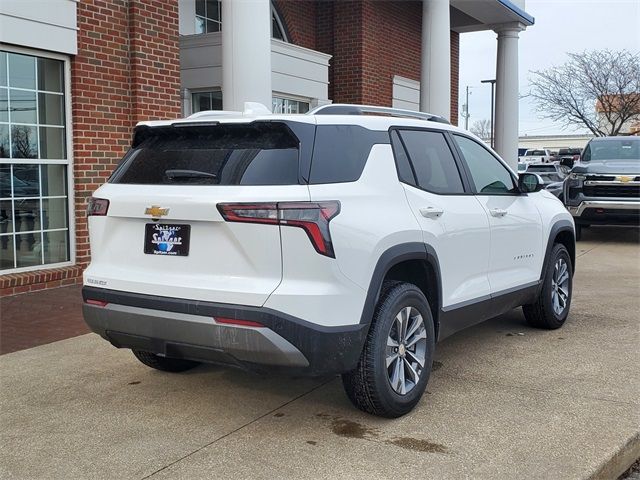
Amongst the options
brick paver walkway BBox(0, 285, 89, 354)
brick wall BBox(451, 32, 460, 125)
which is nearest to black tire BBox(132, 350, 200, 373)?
brick paver walkway BBox(0, 285, 89, 354)

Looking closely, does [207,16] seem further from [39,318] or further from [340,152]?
[340,152]

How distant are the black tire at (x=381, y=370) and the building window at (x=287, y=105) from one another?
25.5ft

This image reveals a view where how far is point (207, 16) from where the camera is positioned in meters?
11.9

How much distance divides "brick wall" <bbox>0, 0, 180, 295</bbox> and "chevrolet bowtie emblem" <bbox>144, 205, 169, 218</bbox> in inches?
171

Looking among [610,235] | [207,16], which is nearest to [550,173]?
[610,235]

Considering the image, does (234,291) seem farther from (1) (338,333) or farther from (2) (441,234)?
(2) (441,234)

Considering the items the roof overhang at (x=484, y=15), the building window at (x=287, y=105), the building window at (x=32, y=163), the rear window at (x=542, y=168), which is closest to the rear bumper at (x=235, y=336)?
the building window at (x=32, y=163)

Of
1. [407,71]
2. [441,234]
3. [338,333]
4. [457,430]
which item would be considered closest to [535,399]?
→ [457,430]

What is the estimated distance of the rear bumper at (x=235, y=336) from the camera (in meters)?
3.58

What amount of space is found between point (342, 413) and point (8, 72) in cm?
546

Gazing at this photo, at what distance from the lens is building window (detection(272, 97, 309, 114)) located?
1157cm

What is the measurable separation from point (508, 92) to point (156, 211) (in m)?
13.8

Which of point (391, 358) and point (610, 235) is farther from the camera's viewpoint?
point (610, 235)

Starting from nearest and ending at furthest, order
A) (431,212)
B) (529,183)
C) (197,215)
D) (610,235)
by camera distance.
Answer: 1. (197,215)
2. (431,212)
3. (529,183)
4. (610,235)
